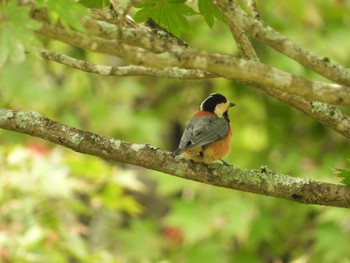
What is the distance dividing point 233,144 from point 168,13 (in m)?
6.26

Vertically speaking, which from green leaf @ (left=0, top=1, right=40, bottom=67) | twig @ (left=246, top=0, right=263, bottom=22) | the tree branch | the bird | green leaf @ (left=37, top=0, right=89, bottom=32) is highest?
green leaf @ (left=37, top=0, right=89, bottom=32)

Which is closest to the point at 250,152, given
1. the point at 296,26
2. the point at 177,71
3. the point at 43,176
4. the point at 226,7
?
the point at 296,26

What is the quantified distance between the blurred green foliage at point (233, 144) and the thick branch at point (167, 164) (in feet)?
11.8

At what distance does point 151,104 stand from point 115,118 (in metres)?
1.06

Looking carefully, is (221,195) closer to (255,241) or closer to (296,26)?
(255,241)

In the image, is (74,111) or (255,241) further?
(74,111)

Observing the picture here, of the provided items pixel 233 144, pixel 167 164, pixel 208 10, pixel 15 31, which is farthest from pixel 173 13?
pixel 233 144

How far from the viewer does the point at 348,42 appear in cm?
903

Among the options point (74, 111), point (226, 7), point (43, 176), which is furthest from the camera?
point (74, 111)

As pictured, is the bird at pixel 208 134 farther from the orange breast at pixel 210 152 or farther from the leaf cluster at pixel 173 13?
the leaf cluster at pixel 173 13

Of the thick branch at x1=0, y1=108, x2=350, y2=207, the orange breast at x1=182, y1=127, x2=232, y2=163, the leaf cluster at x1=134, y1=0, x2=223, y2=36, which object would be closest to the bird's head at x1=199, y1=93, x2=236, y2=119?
the orange breast at x1=182, y1=127, x2=232, y2=163

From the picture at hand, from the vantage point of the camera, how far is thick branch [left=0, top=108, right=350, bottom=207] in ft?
11.8

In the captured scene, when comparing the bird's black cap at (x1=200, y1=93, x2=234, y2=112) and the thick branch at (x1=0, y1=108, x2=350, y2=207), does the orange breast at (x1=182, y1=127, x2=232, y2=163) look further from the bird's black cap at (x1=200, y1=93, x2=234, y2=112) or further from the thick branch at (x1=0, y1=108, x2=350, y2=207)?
the thick branch at (x1=0, y1=108, x2=350, y2=207)

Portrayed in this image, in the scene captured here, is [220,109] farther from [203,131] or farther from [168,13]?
[168,13]
